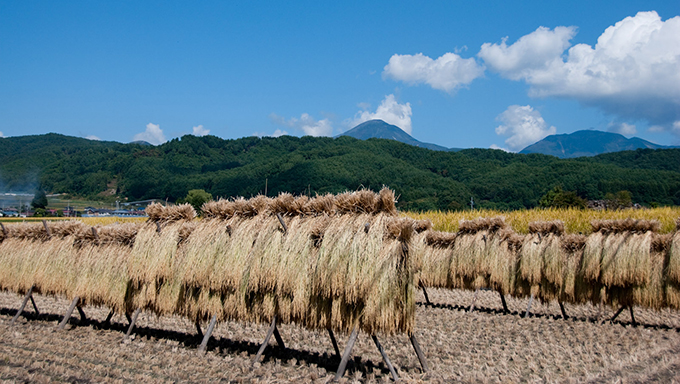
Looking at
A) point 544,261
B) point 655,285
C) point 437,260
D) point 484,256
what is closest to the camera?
point 655,285

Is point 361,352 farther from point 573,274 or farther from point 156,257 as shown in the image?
point 573,274

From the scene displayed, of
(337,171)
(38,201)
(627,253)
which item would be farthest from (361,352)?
(38,201)

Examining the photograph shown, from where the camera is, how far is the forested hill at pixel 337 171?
2440 inches

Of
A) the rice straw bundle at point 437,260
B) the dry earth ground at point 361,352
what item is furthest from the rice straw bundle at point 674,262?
the rice straw bundle at point 437,260

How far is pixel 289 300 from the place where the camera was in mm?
8312

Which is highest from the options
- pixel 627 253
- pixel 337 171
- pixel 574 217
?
pixel 337 171

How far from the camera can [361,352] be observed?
30.3 feet

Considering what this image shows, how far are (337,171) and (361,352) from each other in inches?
2761

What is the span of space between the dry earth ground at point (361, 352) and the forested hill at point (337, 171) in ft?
97.8

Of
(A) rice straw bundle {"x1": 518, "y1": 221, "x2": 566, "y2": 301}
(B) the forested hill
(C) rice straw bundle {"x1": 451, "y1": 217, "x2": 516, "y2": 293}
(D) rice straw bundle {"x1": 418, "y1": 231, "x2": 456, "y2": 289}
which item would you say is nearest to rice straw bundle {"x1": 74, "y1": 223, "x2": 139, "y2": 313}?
(D) rice straw bundle {"x1": 418, "y1": 231, "x2": 456, "y2": 289}

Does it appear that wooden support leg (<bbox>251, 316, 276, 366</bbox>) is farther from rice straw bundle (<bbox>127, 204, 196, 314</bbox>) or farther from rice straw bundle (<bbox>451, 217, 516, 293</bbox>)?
rice straw bundle (<bbox>451, 217, 516, 293</bbox>)

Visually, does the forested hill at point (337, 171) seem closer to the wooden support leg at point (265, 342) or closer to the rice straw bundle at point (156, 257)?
the rice straw bundle at point (156, 257)

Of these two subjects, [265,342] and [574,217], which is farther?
[574,217]

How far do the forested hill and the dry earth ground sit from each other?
29.8 metres
